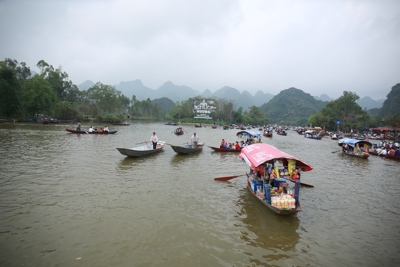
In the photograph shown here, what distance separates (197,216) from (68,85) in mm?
88067

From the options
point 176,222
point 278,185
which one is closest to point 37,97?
point 176,222

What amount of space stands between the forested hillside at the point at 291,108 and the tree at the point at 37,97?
121 metres

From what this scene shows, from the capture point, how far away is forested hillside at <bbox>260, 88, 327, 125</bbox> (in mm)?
144500

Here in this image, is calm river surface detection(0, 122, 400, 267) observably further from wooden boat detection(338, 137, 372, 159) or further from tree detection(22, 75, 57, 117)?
tree detection(22, 75, 57, 117)

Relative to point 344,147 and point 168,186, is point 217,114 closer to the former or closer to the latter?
point 344,147

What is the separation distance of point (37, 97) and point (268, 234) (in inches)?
2268

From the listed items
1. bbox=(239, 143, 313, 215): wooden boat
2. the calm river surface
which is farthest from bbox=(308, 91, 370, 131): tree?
bbox=(239, 143, 313, 215): wooden boat

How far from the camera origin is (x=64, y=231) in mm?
6277

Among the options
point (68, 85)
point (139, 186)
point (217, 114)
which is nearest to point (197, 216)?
point (139, 186)

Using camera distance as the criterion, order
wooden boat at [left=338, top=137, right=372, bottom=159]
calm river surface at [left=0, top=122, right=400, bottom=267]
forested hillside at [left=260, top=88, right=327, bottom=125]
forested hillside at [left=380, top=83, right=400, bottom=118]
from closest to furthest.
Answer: calm river surface at [left=0, top=122, right=400, bottom=267] < wooden boat at [left=338, top=137, right=372, bottom=159] < forested hillside at [left=380, top=83, right=400, bottom=118] < forested hillside at [left=260, top=88, right=327, bottom=125]

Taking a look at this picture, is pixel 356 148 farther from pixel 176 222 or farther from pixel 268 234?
pixel 176 222

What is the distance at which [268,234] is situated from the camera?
6816 mm

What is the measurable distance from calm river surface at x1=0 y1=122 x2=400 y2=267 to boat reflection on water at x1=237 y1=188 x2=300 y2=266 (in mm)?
31

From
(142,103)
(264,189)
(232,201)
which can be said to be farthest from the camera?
(142,103)
